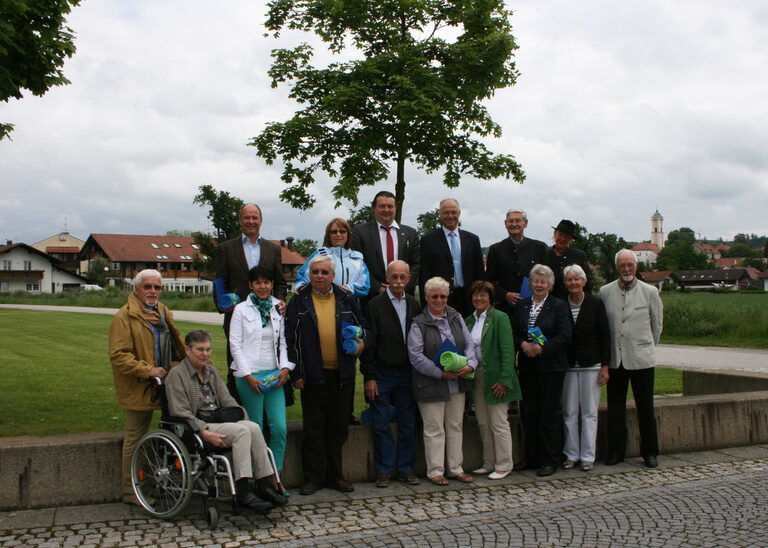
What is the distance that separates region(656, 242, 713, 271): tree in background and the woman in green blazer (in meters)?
147

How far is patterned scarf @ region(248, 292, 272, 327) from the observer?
570cm

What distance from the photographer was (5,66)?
24.2 ft

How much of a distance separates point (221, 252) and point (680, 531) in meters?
4.43

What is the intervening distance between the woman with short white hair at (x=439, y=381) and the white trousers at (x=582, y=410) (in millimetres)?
1110

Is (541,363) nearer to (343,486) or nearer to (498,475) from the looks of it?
(498,475)

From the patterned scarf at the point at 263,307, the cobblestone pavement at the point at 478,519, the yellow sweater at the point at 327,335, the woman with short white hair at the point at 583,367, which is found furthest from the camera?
the woman with short white hair at the point at 583,367

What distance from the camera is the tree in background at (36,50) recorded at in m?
7.12

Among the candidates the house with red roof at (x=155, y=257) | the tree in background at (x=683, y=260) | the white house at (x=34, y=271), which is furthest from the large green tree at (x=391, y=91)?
the tree in background at (x=683, y=260)

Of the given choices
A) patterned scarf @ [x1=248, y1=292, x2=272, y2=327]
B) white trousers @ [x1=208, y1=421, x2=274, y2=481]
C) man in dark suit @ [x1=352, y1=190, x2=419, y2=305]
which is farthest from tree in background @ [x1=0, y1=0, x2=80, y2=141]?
white trousers @ [x1=208, y1=421, x2=274, y2=481]

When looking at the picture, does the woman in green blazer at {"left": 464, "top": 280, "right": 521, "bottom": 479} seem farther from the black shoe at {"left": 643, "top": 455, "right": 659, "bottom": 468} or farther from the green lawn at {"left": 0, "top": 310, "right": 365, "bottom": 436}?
the green lawn at {"left": 0, "top": 310, "right": 365, "bottom": 436}

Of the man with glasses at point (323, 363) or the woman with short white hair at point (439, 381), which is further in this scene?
the woman with short white hair at point (439, 381)

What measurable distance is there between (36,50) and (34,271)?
80.6 m

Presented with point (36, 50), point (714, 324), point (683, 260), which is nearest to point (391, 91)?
point (36, 50)

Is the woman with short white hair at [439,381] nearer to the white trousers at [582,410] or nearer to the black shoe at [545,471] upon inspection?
the black shoe at [545,471]
